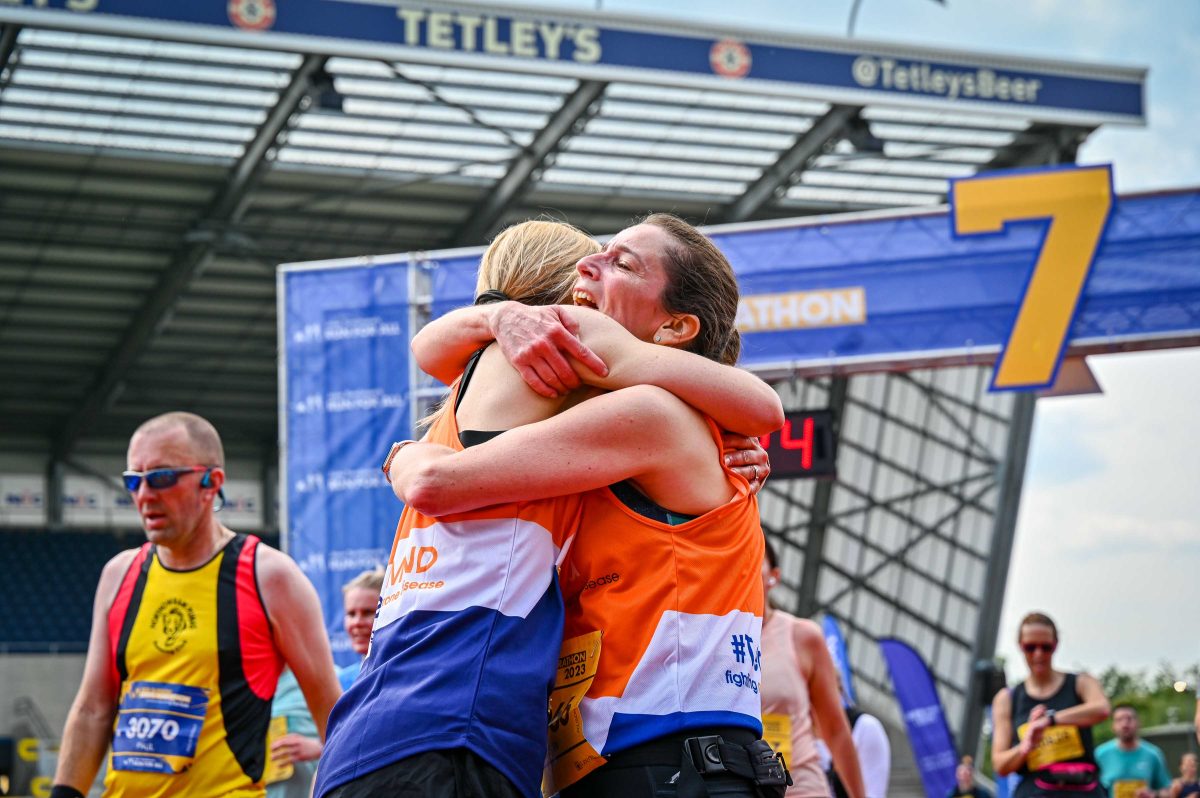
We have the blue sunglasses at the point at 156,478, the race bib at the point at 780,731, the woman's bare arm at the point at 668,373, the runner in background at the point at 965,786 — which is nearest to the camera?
the woman's bare arm at the point at 668,373

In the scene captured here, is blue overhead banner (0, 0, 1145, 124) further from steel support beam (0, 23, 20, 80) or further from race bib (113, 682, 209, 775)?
race bib (113, 682, 209, 775)

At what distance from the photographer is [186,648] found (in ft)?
12.8

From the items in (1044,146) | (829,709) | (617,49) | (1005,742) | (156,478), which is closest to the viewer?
(156,478)

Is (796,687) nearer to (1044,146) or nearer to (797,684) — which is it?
(797,684)

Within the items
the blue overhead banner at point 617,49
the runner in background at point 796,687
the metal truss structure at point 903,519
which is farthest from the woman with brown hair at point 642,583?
the metal truss structure at point 903,519

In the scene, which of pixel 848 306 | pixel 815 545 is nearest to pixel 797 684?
pixel 848 306

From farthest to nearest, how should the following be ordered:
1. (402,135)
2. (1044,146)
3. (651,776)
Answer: (1044,146) < (402,135) < (651,776)

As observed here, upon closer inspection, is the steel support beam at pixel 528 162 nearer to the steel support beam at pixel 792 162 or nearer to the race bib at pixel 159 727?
the steel support beam at pixel 792 162

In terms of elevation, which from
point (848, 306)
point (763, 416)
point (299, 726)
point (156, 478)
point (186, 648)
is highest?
point (848, 306)

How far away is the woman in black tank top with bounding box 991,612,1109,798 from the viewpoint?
7.06 m

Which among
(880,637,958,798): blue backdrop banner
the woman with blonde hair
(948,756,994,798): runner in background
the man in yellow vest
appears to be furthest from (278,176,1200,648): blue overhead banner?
(948,756,994,798): runner in background

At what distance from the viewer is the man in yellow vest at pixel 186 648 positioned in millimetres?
3836

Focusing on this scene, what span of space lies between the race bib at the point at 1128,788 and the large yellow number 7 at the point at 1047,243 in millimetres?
3597

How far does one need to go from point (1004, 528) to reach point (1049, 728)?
56.3 ft
